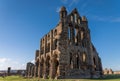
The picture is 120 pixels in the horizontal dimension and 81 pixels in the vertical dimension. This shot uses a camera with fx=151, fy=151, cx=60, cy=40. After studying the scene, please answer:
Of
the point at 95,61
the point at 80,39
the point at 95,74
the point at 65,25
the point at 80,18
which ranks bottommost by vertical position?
the point at 95,74

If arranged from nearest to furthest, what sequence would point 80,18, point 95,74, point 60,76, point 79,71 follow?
point 60,76, point 79,71, point 95,74, point 80,18

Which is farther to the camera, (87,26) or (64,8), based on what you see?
(87,26)

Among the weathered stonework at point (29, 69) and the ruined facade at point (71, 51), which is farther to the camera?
the weathered stonework at point (29, 69)

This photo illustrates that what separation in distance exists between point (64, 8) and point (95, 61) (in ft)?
42.3

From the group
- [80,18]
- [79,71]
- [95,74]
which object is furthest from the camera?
[80,18]

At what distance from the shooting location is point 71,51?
2648 cm

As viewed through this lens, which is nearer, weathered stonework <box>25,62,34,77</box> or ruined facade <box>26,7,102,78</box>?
ruined facade <box>26,7,102,78</box>

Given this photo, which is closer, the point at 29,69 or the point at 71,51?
the point at 71,51

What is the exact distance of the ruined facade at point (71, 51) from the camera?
2475 centimetres

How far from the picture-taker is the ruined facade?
974 inches

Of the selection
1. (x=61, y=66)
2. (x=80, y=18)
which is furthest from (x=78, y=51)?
(x=80, y=18)

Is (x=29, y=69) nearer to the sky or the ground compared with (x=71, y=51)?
nearer to the ground

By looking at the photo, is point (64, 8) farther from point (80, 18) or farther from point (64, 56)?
point (64, 56)

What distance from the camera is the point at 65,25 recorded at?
26906 mm
